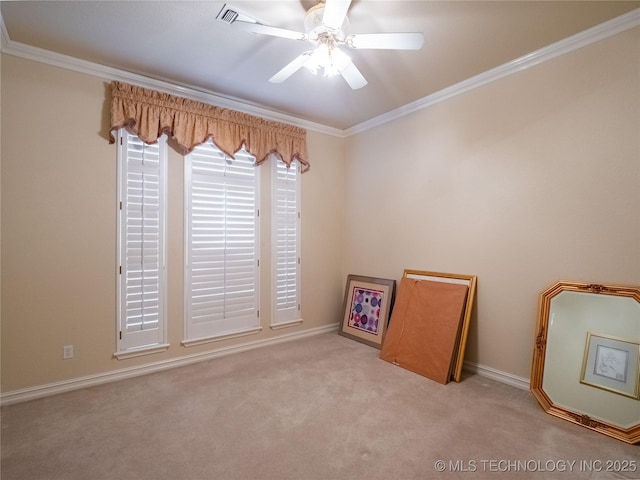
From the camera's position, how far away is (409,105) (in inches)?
137

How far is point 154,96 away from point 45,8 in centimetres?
92

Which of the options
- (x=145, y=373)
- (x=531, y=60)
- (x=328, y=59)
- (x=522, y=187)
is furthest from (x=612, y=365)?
(x=145, y=373)

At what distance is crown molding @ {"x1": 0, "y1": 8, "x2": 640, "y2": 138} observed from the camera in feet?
7.25

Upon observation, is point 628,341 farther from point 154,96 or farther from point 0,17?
point 0,17

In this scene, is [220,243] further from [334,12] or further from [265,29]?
[334,12]

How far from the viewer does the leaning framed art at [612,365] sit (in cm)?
198

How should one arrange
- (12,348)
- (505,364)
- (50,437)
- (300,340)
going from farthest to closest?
(300,340) < (505,364) < (12,348) < (50,437)

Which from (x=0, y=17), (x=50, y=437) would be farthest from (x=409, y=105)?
(x=50, y=437)

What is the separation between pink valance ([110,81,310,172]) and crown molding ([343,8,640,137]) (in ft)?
4.19

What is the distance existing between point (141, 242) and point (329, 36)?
2364 mm

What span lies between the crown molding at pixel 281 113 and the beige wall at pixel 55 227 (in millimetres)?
82

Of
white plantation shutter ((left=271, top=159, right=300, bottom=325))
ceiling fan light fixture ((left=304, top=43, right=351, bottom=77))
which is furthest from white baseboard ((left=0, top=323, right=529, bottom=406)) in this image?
ceiling fan light fixture ((left=304, top=43, right=351, bottom=77))

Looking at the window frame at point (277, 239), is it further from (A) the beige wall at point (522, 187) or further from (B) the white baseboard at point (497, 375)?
(B) the white baseboard at point (497, 375)

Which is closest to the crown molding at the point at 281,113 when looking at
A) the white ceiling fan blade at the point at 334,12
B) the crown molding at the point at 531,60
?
the crown molding at the point at 531,60
